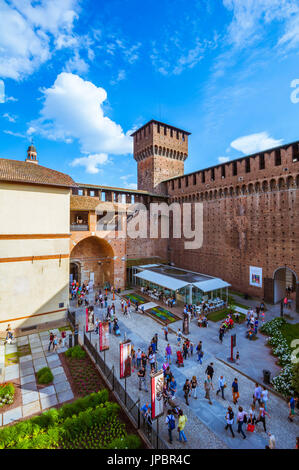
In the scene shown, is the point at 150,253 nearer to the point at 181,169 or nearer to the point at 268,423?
the point at 181,169

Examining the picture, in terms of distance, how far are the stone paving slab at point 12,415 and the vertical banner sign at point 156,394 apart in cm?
548

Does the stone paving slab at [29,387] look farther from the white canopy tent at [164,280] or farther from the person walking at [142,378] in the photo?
the white canopy tent at [164,280]

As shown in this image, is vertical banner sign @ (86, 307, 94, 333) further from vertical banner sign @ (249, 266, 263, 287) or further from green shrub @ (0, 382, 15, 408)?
vertical banner sign @ (249, 266, 263, 287)

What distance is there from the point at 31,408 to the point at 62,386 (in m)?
1.51

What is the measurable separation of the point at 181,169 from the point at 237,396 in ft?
118

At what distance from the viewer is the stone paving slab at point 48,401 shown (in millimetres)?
9544

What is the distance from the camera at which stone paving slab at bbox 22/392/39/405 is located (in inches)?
386

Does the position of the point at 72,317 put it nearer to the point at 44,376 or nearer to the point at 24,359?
the point at 24,359

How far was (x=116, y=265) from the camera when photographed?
26484 mm

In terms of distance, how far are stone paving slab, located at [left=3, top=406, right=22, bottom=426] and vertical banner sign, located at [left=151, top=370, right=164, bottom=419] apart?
5.48 m

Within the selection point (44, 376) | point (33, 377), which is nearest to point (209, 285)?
point (44, 376)

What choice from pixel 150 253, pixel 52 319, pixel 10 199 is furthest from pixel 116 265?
pixel 10 199

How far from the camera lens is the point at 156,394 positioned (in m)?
8.52

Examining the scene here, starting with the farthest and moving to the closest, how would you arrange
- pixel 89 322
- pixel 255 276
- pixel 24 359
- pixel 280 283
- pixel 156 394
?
pixel 255 276 → pixel 280 283 → pixel 89 322 → pixel 24 359 → pixel 156 394
